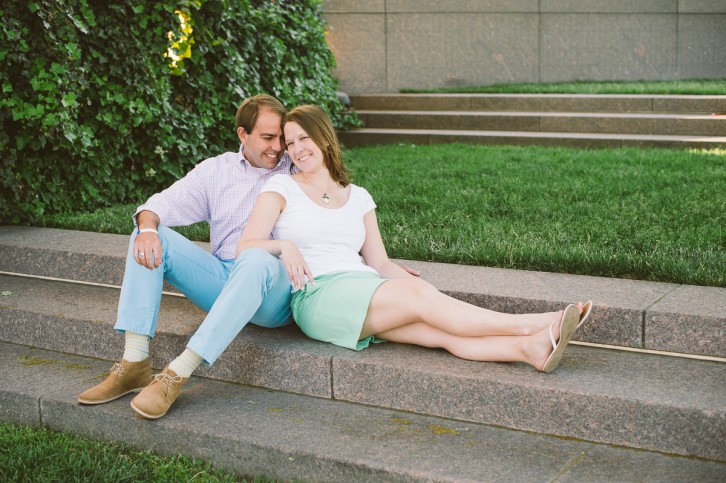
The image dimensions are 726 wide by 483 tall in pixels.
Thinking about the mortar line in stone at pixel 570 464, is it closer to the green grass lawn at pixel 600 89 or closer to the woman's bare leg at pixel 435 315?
the woman's bare leg at pixel 435 315

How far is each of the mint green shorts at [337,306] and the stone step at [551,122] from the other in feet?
18.1

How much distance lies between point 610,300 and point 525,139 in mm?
5094

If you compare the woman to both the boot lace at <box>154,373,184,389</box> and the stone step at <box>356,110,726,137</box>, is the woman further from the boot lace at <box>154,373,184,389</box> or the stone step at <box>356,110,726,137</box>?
the stone step at <box>356,110,726,137</box>

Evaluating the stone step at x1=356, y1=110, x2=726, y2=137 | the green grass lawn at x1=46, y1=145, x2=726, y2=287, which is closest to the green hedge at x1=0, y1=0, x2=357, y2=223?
the green grass lawn at x1=46, y1=145, x2=726, y2=287

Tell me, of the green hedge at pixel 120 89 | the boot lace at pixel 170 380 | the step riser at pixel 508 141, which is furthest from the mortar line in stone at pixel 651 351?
the step riser at pixel 508 141

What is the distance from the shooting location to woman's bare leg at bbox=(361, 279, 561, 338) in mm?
3520

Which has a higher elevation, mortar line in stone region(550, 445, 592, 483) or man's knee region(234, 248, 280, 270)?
man's knee region(234, 248, 280, 270)

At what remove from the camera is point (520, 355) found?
351 cm

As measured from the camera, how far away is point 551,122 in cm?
905

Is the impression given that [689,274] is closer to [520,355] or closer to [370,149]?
[520,355]

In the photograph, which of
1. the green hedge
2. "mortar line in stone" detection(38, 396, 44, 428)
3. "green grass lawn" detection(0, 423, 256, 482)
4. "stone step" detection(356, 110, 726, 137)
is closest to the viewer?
"green grass lawn" detection(0, 423, 256, 482)

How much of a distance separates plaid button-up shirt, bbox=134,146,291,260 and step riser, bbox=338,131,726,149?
15.4 ft

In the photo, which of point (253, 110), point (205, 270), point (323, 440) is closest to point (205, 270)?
point (205, 270)

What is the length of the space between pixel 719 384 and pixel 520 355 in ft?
2.36
